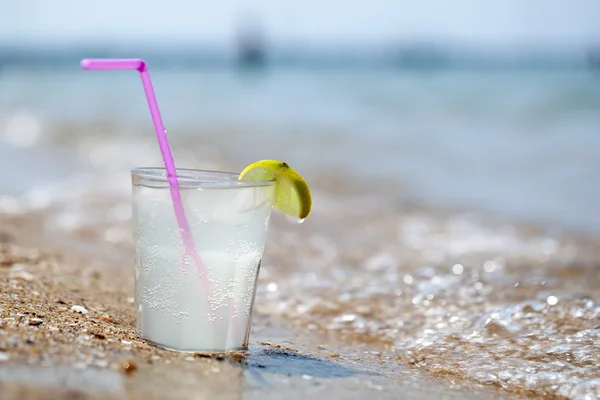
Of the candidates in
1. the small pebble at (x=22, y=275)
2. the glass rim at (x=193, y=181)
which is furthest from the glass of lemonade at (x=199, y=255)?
the small pebble at (x=22, y=275)

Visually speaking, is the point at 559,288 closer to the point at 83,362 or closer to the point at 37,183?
the point at 83,362

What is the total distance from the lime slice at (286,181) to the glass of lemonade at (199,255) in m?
0.04

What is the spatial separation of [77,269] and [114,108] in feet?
40.3

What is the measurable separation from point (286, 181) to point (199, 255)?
332 millimetres

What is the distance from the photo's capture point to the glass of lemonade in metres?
1.99

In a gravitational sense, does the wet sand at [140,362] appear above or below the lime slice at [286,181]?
below

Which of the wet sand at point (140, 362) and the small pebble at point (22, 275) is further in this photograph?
the small pebble at point (22, 275)

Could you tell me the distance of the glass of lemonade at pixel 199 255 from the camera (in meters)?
1.99

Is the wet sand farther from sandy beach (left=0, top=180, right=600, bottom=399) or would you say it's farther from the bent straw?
the bent straw

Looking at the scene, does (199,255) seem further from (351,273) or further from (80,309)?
(351,273)

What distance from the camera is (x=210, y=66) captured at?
236ft

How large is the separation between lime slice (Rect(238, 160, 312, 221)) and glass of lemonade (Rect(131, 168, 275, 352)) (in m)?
0.04

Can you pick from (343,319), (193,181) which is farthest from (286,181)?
(343,319)

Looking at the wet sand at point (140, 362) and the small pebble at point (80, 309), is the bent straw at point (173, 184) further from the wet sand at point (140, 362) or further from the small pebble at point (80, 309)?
the small pebble at point (80, 309)
